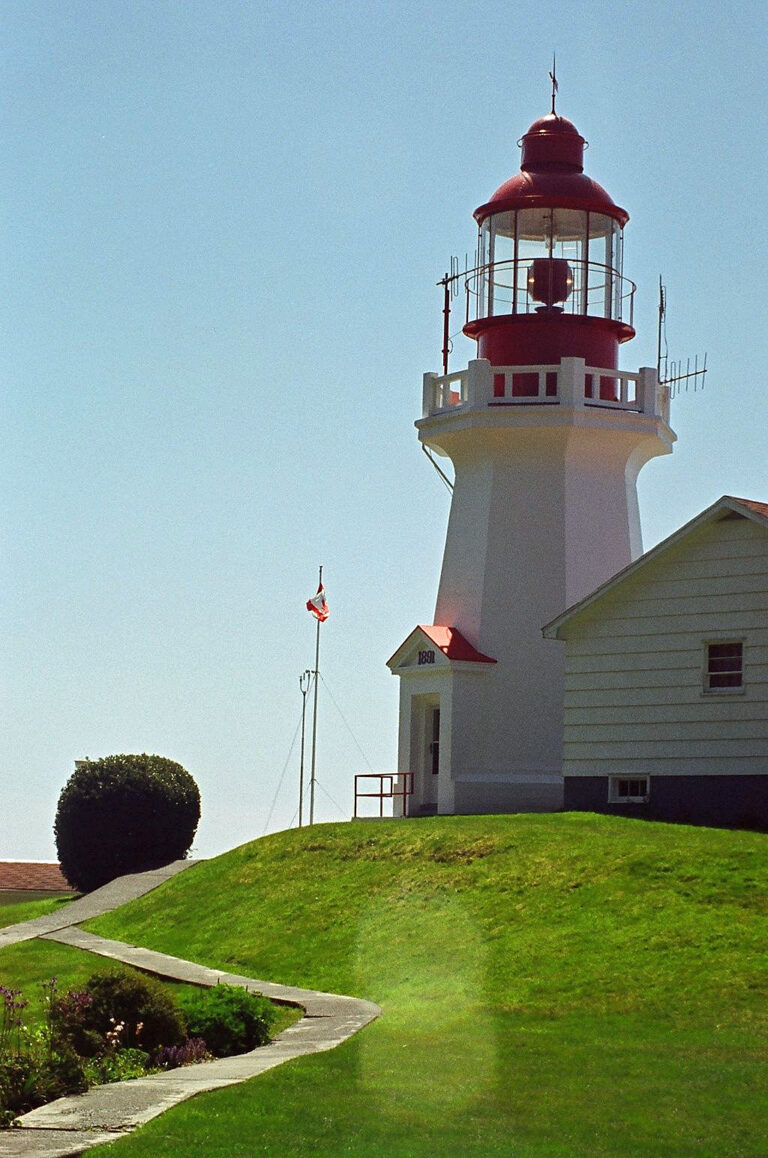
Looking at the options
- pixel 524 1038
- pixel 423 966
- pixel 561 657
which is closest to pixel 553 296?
pixel 561 657

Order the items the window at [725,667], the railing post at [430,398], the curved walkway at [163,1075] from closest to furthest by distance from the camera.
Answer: the curved walkway at [163,1075], the window at [725,667], the railing post at [430,398]

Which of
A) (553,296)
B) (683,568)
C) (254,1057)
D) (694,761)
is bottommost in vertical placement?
(254,1057)

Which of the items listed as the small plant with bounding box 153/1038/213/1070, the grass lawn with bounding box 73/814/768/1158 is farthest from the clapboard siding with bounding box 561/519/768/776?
the small plant with bounding box 153/1038/213/1070

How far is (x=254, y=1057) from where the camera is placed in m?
16.0

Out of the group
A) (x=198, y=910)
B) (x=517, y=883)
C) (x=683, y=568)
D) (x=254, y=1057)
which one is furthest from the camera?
(x=683, y=568)

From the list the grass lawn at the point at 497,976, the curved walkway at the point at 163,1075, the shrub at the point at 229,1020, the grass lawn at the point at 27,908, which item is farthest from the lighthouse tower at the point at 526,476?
the shrub at the point at 229,1020

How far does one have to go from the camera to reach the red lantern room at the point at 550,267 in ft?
117

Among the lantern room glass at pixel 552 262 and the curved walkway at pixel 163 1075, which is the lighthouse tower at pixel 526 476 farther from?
the curved walkway at pixel 163 1075

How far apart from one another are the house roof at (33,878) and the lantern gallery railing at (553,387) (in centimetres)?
1298

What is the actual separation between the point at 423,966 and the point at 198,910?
24.6 feet

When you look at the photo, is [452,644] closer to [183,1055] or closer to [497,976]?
[497,976]

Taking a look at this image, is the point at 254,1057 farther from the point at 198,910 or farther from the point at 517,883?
the point at 198,910

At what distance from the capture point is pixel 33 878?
41.5 metres

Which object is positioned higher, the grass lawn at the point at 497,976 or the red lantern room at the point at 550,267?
the red lantern room at the point at 550,267
